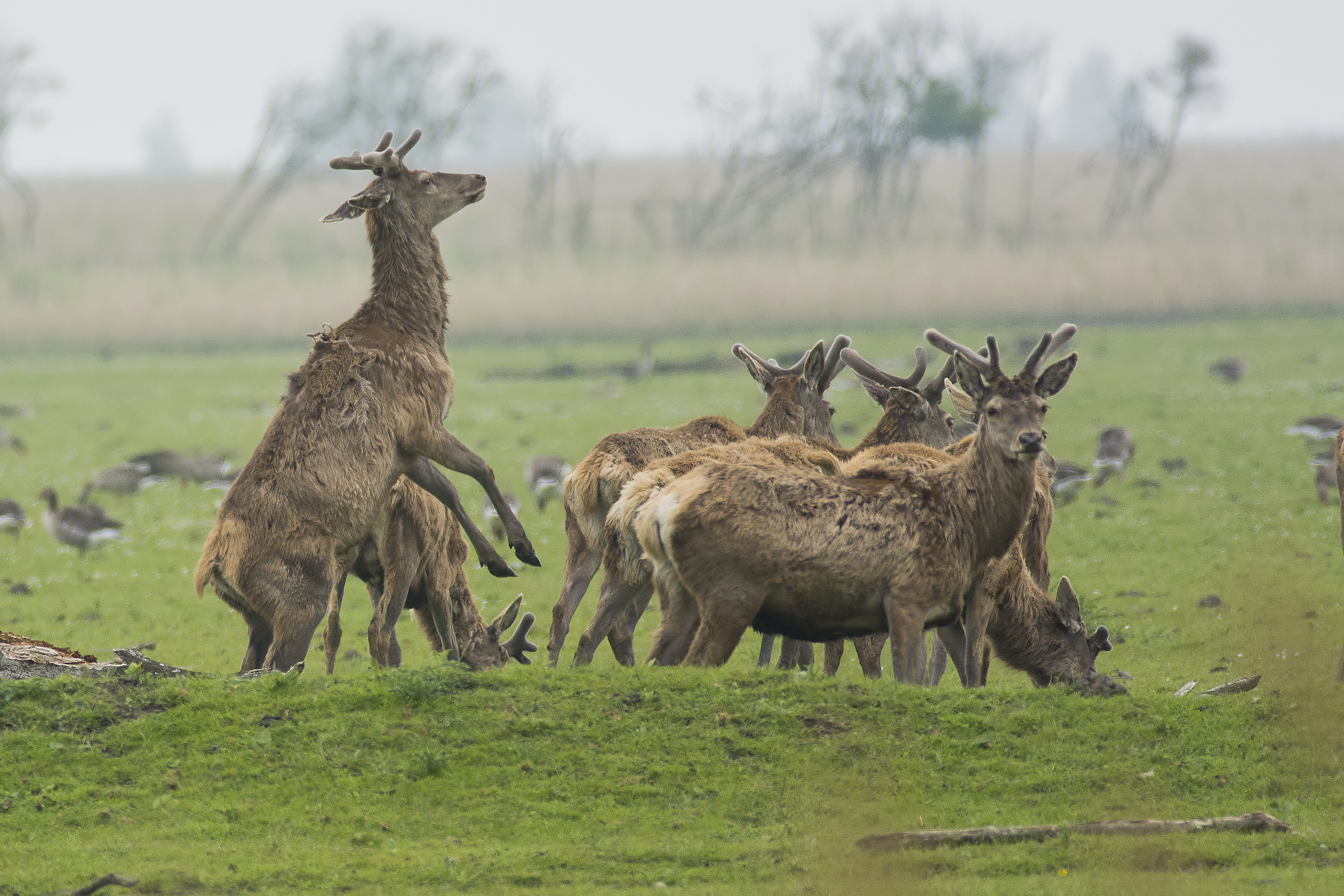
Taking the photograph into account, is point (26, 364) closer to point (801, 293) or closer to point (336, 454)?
point (801, 293)

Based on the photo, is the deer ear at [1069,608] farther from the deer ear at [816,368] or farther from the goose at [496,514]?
the goose at [496,514]

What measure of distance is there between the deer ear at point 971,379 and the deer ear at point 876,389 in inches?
135

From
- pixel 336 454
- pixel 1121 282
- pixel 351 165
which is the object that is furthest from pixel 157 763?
pixel 1121 282

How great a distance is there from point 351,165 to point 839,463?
4398 mm

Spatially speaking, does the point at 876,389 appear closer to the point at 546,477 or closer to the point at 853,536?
the point at 853,536

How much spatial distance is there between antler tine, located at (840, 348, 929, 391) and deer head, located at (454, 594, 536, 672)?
387 cm

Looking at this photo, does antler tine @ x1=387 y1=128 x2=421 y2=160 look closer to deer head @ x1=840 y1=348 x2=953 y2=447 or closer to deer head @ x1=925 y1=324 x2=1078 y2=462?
deer head @ x1=840 y1=348 x2=953 y2=447

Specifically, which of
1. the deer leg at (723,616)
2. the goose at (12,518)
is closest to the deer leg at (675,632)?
the deer leg at (723,616)

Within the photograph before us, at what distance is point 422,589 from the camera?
11.7m

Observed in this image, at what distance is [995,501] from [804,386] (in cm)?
381

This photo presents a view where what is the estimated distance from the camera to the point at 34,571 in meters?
18.0

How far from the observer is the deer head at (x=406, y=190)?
10.8 m

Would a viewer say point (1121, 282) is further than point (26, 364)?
Yes

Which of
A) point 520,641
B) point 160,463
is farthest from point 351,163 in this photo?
point 160,463
